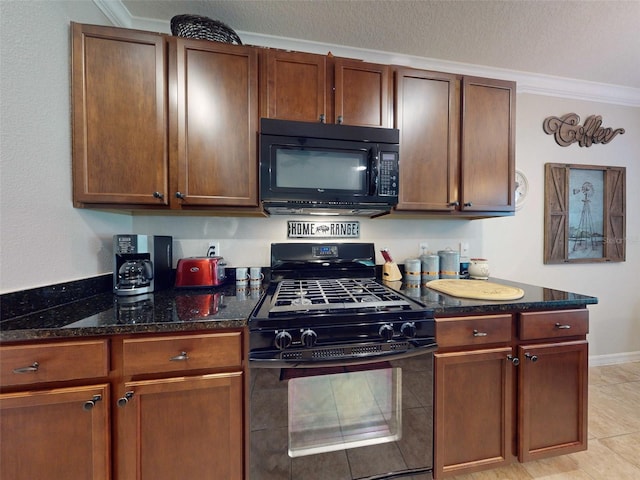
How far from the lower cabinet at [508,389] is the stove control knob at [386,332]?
27 centimetres

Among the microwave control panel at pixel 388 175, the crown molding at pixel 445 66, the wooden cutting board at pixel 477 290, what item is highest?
the crown molding at pixel 445 66

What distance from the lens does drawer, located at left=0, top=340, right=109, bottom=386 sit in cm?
84

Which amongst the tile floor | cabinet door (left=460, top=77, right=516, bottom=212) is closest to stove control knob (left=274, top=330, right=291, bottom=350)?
the tile floor

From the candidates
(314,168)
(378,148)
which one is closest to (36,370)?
(314,168)

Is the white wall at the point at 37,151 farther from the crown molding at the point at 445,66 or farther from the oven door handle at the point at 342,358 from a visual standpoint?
the oven door handle at the point at 342,358

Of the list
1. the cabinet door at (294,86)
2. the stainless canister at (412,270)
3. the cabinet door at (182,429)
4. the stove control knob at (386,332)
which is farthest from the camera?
the stainless canister at (412,270)

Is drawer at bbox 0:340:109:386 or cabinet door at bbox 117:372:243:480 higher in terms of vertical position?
drawer at bbox 0:340:109:386

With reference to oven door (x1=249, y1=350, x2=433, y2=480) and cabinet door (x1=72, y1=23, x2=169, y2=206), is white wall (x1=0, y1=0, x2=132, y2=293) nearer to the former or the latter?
cabinet door (x1=72, y1=23, x2=169, y2=206)

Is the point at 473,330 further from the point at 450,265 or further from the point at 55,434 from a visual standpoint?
the point at 55,434

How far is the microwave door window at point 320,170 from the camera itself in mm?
1373

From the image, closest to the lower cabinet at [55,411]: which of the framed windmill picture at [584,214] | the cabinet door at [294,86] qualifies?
the cabinet door at [294,86]

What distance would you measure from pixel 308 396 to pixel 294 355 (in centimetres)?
22

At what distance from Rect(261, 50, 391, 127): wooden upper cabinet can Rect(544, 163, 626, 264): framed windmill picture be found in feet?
6.07

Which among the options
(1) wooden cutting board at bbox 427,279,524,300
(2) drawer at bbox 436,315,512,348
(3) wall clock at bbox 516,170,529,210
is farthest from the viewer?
(3) wall clock at bbox 516,170,529,210
